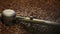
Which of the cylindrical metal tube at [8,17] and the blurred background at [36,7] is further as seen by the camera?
the blurred background at [36,7]

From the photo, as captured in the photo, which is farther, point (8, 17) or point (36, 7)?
point (36, 7)

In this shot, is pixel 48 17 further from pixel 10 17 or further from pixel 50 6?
pixel 10 17

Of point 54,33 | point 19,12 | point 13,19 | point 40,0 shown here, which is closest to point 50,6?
point 40,0

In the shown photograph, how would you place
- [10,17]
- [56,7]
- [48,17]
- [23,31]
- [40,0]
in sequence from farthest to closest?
[40,0]
[56,7]
[48,17]
[23,31]
[10,17]

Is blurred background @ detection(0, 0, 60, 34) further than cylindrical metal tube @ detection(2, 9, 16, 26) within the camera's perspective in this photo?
Yes

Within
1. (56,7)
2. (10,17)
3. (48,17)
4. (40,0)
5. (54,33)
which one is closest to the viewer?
(10,17)

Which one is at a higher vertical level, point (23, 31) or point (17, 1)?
point (17, 1)

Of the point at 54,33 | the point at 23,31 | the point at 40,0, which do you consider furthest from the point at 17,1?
the point at 54,33

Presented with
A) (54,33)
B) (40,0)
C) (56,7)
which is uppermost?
(40,0)

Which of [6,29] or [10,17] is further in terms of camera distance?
[6,29]
